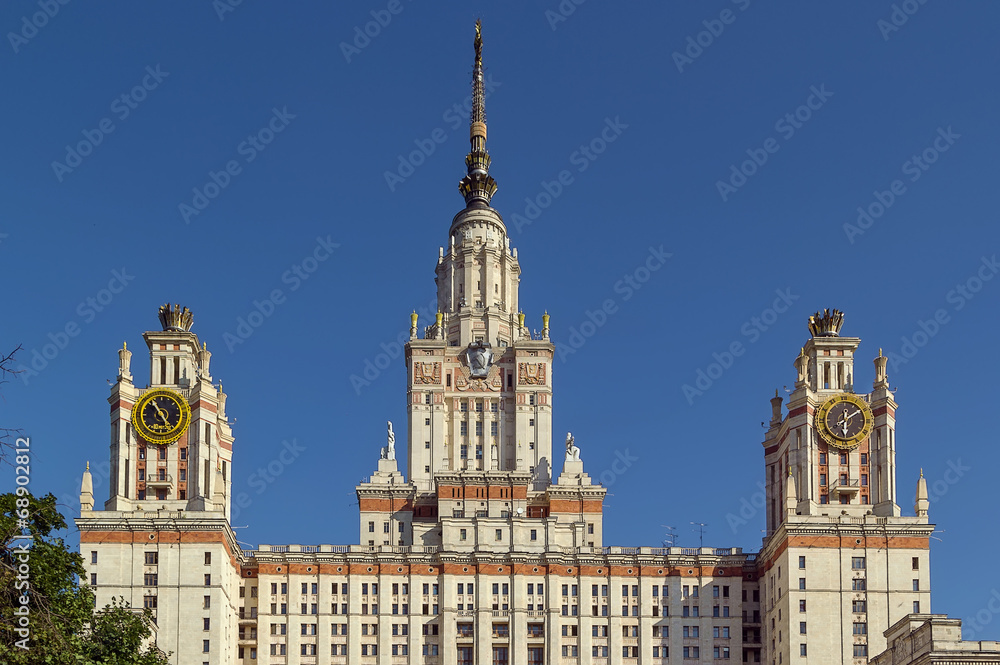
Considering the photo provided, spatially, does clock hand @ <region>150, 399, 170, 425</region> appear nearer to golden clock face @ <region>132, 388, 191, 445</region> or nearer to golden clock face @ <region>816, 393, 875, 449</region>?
golden clock face @ <region>132, 388, 191, 445</region>

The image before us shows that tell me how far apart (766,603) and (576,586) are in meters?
21.2

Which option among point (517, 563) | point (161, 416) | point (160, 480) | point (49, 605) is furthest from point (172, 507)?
point (49, 605)

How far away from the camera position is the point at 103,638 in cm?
11319

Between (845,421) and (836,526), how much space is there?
13722 millimetres

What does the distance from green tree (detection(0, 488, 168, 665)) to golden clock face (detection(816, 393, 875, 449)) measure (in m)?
90.0

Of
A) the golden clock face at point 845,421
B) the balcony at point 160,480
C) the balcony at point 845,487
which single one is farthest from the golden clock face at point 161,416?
the balcony at point 845,487

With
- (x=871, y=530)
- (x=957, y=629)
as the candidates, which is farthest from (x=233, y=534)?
(x=957, y=629)

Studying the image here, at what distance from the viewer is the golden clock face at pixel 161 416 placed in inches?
7475

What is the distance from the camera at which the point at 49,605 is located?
69.2 m

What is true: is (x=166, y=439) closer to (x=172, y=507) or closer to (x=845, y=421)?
(x=172, y=507)

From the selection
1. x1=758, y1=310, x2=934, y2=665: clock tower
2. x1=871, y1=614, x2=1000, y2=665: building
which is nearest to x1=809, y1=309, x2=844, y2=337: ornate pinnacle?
x1=758, y1=310, x2=934, y2=665: clock tower

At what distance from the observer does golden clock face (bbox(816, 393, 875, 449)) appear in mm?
191625

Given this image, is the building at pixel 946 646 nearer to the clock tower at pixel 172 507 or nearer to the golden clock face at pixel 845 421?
the golden clock face at pixel 845 421

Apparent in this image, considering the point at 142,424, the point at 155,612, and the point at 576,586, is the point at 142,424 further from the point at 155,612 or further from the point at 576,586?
the point at 576,586
